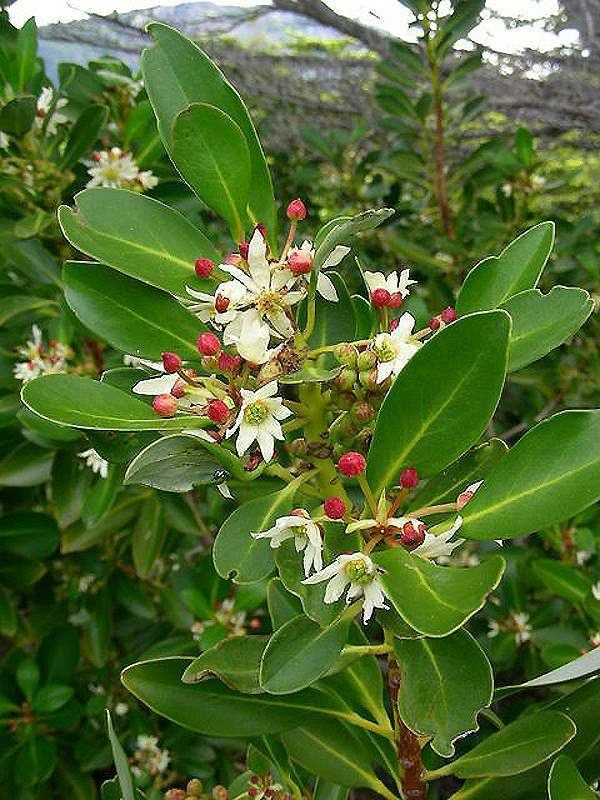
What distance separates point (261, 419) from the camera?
0.80 metres

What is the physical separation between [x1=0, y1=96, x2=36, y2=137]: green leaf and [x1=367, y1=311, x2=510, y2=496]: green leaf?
1.17 meters

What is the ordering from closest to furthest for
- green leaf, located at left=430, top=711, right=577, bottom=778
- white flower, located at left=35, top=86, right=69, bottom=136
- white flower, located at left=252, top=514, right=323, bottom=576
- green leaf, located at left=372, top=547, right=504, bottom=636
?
green leaf, located at left=372, top=547, right=504, bottom=636, white flower, located at left=252, top=514, right=323, bottom=576, green leaf, located at left=430, top=711, right=577, bottom=778, white flower, located at left=35, top=86, right=69, bottom=136

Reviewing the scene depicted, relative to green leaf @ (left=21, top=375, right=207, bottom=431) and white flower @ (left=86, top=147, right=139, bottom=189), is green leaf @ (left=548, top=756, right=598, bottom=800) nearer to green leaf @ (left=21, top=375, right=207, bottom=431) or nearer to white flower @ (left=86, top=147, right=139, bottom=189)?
green leaf @ (left=21, top=375, right=207, bottom=431)

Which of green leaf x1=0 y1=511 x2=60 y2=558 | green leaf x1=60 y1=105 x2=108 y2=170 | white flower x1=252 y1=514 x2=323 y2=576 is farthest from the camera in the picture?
green leaf x1=0 y1=511 x2=60 y2=558

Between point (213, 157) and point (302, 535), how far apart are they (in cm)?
41

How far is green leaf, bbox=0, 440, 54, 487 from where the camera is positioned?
6.07ft

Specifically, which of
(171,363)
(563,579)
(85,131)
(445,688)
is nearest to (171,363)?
(171,363)

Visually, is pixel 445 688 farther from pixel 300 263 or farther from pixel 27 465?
pixel 27 465

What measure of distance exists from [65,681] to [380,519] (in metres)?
1.56

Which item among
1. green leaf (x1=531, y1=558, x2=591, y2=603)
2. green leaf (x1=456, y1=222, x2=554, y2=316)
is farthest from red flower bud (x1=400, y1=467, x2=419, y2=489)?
green leaf (x1=531, y1=558, x2=591, y2=603)

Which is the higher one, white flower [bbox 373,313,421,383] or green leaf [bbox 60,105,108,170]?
white flower [bbox 373,313,421,383]

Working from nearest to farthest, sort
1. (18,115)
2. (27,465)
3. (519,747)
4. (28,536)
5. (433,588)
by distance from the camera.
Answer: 1. (433,588)
2. (519,747)
3. (18,115)
4. (27,465)
5. (28,536)

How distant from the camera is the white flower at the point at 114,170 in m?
1.78

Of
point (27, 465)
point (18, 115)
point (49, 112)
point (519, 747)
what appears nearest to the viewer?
point (519, 747)
